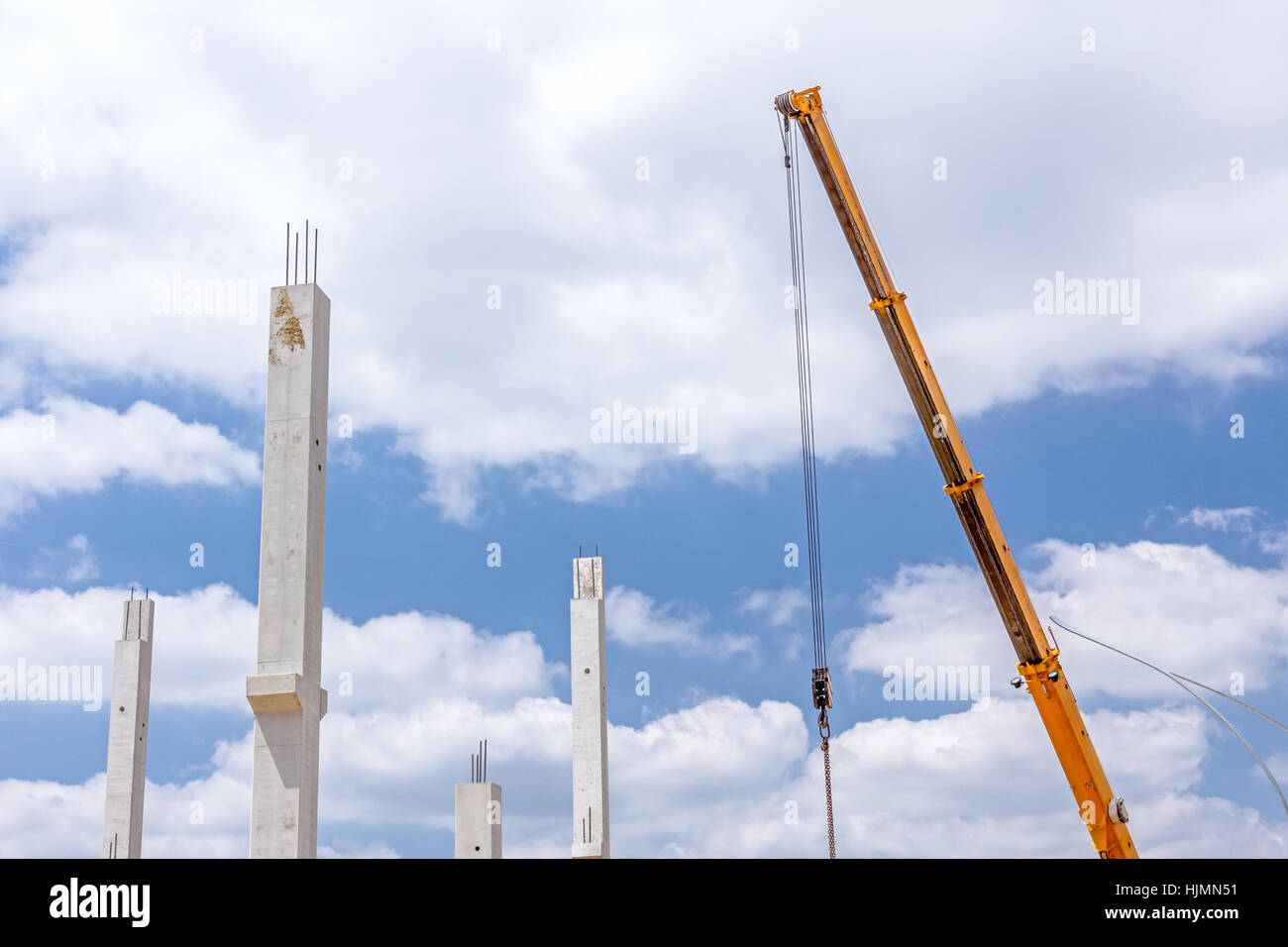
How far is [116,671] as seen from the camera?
24312mm

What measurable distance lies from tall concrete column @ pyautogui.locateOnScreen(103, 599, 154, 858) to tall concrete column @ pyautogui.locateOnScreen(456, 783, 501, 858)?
584 centimetres

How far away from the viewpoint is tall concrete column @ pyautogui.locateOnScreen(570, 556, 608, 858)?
76.5ft

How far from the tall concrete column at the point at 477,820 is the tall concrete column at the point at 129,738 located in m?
5.84

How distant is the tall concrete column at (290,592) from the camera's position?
1302cm

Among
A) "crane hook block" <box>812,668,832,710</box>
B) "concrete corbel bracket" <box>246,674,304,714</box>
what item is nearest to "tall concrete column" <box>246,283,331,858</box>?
"concrete corbel bracket" <box>246,674,304,714</box>

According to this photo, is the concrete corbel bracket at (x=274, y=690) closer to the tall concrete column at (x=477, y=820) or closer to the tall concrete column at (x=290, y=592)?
the tall concrete column at (x=290, y=592)

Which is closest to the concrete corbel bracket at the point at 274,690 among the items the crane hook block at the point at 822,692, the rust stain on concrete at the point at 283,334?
the rust stain on concrete at the point at 283,334

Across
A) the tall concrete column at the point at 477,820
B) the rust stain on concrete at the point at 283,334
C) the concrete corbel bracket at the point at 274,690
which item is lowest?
the tall concrete column at the point at 477,820

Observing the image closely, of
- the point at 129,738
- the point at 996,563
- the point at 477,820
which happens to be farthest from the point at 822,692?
the point at 129,738

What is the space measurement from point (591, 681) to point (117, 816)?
8.90 meters

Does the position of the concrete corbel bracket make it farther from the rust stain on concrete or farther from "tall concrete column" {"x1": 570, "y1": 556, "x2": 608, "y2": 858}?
"tall concrete column" {"x1": 570, "y1": 556, "x2": 608, "y2": 858}

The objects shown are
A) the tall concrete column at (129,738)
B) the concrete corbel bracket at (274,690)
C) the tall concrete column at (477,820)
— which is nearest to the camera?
the concrete corbel bracket at (274,690)

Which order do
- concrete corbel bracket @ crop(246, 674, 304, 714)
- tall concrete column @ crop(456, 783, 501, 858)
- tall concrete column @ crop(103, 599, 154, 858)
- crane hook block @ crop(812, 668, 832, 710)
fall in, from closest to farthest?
concrete corbel bracket @ crop(246, 674, 304, 714) → crane hook block @ crop(812, 668, 832, 710) → tall concrete column @ crop(103, 599, 154, 858) → tall concrete column @ crop(456, 783, 501, 858)
